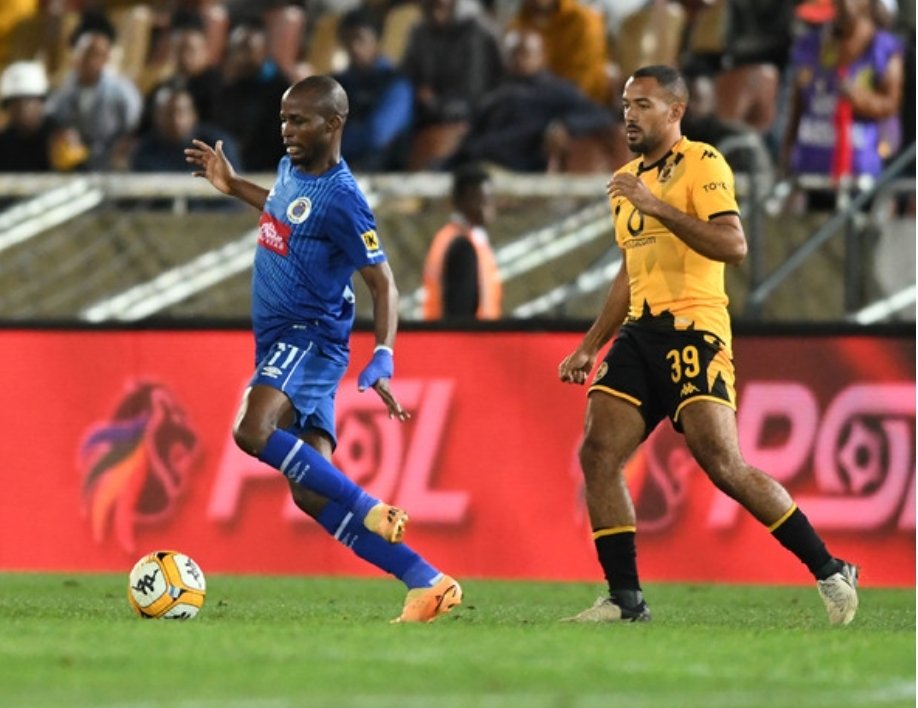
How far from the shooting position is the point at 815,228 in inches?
629

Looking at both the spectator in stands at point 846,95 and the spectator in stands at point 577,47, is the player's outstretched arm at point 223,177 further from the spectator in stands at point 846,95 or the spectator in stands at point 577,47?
the spectator in stands at point 577,47

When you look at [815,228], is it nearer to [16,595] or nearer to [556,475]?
[556,475]

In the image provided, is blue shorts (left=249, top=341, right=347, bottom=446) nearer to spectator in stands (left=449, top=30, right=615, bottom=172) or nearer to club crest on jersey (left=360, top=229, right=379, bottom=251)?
club crest on jersey (left=360, top=229, right=379, bottom=251)

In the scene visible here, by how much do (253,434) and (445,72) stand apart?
8905mm

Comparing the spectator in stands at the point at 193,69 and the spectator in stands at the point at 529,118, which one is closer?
the spectator in stands at the point at 529,118

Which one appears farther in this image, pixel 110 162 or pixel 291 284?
pixel 110 162

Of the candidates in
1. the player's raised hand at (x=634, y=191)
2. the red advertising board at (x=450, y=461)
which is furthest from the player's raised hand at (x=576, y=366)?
the red advertising board at (x=450, y=461)

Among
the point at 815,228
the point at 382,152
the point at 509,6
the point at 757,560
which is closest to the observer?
the point at 757,560

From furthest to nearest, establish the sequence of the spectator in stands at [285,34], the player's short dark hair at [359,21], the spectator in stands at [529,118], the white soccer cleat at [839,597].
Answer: the spectator in stands at [285,34] → the player's short dark hair at [359,21] → the spectator in stands at [529,118] → the white soccer cleat at [839,597]

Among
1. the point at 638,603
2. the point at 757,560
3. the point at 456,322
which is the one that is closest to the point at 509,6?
the point at 456,322

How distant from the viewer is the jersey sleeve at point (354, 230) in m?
9.64

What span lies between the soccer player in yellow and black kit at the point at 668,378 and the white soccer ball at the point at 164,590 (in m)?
1.61

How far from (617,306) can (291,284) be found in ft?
4.57

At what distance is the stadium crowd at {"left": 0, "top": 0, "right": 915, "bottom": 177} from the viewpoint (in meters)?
15.8
